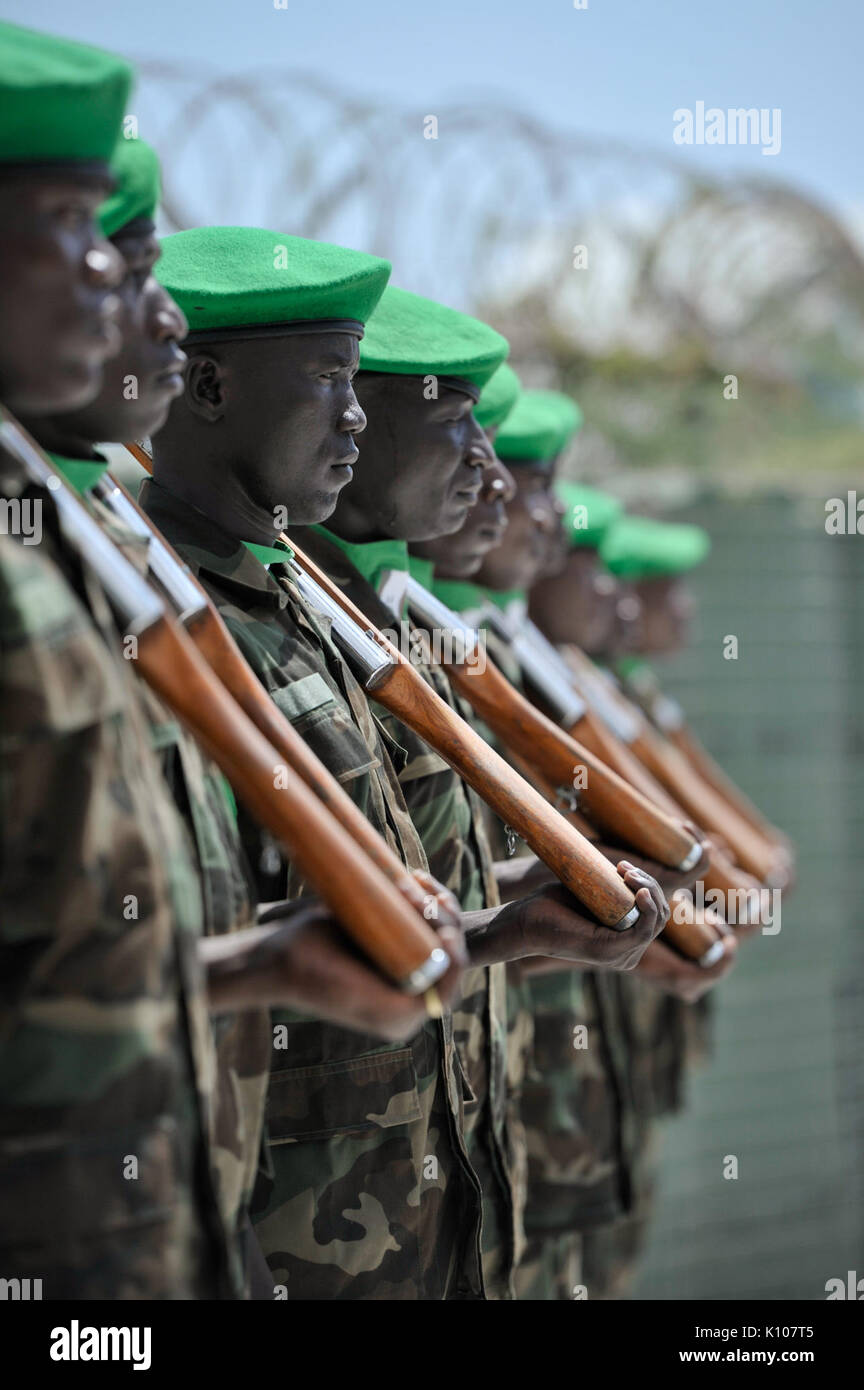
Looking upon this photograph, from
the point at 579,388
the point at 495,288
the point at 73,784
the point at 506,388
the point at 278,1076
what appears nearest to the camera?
the point at 73,784

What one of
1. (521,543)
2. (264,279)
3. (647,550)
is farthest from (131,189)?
(647,550)

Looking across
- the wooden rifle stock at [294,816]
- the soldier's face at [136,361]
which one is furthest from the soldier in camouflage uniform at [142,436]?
the wooden rifle stock at [294,816]

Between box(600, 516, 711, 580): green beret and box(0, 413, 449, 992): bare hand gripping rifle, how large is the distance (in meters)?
4.31

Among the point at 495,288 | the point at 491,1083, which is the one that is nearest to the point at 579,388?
the point at 495,288

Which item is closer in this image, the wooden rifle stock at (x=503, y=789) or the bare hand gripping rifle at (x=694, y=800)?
the wooden rifle stock at (x=503, y=789)

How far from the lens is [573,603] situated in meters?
5.31

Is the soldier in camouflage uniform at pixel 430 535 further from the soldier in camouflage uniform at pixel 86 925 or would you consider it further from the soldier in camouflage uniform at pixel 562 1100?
the soldier in camouflage uniform at pixel 86 925

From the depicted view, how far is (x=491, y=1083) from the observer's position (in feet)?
9.98

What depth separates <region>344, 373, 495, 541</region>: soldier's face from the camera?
10.0 ft

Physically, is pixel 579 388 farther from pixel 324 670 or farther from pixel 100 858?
pixel 100 858

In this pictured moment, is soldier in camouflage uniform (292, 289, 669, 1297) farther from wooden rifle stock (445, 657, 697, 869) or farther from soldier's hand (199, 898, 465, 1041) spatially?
soldier's hand (199, 898, 465, 1041)

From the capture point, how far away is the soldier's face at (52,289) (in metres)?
1.72

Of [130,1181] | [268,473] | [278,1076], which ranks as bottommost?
[278,1076]

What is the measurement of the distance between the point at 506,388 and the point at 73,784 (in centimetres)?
215
